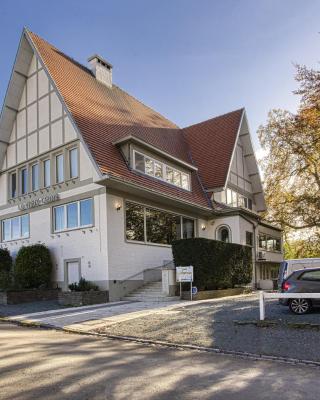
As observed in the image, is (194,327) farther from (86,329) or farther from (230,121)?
(230,121)

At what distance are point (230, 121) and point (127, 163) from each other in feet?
40.3

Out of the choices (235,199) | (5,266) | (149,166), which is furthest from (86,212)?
(235,199)

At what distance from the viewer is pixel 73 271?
21.1 metres

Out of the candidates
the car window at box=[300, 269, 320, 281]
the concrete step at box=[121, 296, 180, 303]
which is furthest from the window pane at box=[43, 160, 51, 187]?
the car window at box=[300, 269, 320, 281]

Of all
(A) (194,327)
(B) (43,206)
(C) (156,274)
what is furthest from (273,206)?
(A) (194,327)

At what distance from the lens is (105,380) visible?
6691mm

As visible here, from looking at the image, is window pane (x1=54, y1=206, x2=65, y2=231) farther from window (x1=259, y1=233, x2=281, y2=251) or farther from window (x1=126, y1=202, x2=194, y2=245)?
window (x1=259, y1=233, x2=281, y2=251)

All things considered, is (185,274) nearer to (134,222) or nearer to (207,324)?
(134,222)

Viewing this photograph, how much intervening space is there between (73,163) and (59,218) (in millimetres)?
2895

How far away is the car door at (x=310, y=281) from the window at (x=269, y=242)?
1624cm

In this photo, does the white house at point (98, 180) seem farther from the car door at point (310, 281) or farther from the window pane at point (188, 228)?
the car door at point (310, 281)

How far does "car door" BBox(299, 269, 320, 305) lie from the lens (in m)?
13.7

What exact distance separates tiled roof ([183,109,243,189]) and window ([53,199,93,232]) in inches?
369

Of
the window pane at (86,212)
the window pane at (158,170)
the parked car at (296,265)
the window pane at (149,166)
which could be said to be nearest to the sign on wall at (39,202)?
the window pane at (86,212)
